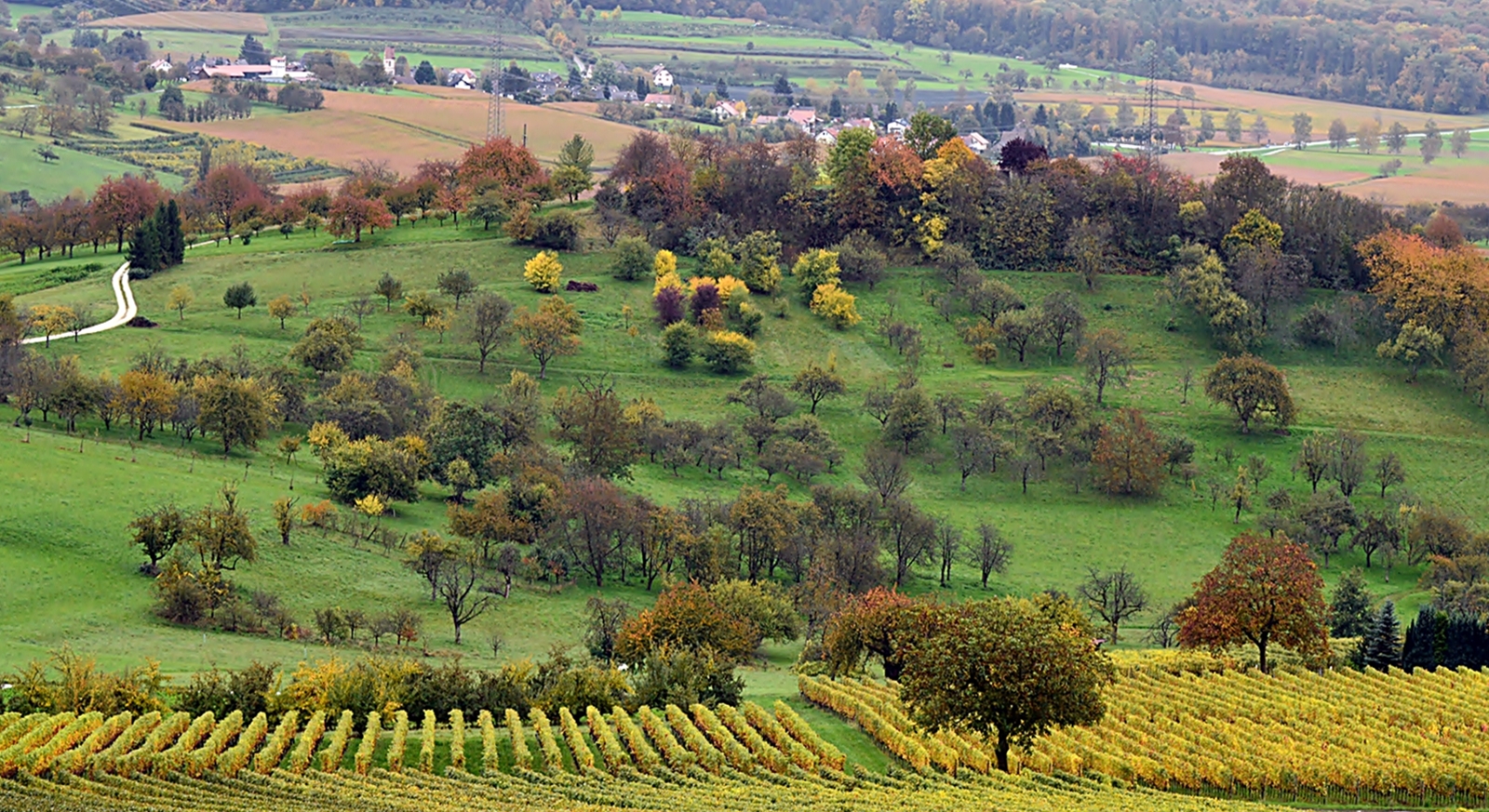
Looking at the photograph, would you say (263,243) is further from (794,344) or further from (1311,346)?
(1311,346)

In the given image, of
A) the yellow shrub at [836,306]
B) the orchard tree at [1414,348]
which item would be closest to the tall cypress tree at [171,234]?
the yellow shrub at [836,306]

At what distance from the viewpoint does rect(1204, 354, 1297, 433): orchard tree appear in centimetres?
12019

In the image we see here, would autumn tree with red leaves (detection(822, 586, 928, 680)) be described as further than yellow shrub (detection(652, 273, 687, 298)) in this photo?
No

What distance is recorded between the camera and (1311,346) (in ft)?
439

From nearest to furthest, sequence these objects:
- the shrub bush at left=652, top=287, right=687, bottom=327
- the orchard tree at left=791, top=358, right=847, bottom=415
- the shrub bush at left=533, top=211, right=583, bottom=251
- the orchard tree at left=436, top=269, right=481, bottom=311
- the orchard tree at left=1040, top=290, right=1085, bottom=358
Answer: the orchard tree at left=791, top=358, right=847, bottom=415 → the orchard tree at left=436, top=269, right=481, bottom=311 → the shrub bush at left=652, top=287, right=687, bottom=327 → the orchard tree at left=1040, top=290, right=1085, bottom=358 → the shrub bush at left=533, top=211, right=583, bottom=251

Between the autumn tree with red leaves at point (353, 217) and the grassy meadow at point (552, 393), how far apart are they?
1479mm

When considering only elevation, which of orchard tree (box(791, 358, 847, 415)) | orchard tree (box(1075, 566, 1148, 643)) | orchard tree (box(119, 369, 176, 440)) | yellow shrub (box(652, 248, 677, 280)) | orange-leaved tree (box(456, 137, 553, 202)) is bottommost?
orchard tree (box(1075, 566, 1148, 643))

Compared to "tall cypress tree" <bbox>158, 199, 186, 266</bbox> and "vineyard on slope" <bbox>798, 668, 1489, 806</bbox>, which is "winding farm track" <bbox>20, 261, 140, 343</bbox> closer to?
"tall cypress tree" <bbox>158, 199, 186, 266</bbox>

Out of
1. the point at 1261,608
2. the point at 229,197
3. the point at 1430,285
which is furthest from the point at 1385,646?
the point at 229,197

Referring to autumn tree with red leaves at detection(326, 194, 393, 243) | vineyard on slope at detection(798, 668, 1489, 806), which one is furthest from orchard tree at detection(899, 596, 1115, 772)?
autumn tree with red leaves at detection(326, 194, 393, 243)

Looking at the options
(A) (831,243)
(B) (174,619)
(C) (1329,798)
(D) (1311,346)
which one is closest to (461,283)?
(A) (831,243)

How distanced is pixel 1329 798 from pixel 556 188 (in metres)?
105

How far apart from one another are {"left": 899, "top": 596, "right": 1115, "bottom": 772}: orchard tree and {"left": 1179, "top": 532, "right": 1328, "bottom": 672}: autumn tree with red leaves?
50.3ft

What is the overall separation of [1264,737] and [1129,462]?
53.4m
